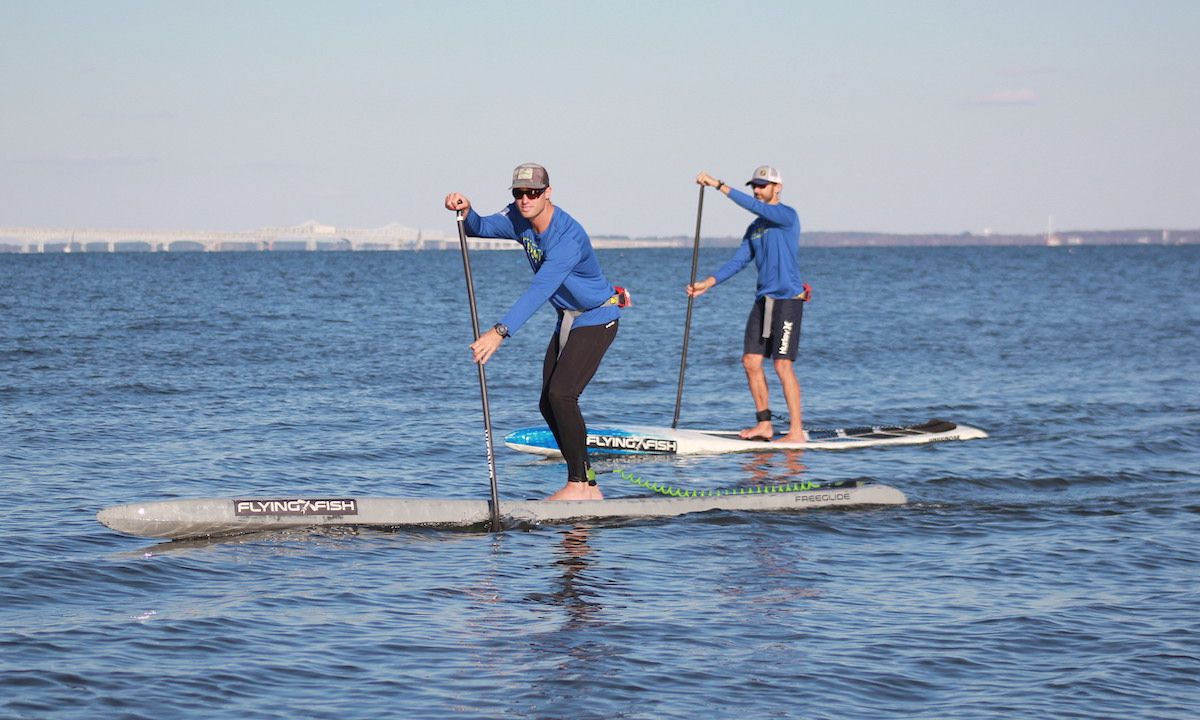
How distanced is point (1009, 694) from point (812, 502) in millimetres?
4564

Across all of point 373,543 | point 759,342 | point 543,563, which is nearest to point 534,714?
point 543,563

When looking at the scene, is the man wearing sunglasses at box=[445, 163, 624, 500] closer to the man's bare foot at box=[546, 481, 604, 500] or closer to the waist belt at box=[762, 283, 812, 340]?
the man's bare foot at box=[546, 481, 604, 500]

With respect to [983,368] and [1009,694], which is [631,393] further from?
[1009,694]

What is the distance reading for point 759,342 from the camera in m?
14.8

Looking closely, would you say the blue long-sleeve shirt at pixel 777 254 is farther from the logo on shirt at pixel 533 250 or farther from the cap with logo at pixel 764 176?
the logo on shirt at pixel 533 250

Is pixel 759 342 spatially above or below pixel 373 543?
above

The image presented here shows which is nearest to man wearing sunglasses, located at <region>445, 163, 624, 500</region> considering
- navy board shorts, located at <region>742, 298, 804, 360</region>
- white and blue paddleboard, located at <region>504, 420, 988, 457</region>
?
white and blue paddleboard, located at <region>504, 420, 988, 457</region>

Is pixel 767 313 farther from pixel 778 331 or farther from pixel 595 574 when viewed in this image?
pixel 595 574

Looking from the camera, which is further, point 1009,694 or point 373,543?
point 373,543

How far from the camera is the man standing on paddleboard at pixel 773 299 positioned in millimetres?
14414

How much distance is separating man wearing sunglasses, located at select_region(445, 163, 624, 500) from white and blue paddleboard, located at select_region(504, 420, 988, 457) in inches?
147

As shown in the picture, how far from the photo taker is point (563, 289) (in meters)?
10.1

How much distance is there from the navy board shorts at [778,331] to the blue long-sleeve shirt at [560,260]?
4.67 meters

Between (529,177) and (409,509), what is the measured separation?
2586 mm
